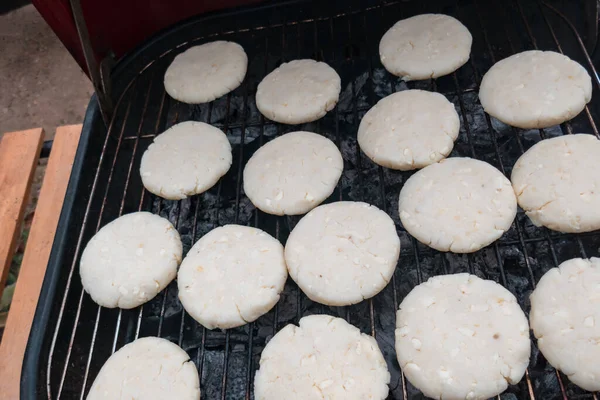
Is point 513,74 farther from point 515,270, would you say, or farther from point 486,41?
point 515,270

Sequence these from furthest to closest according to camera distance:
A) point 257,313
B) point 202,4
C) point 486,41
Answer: point 202,4 → point 486,41 → point 257,313

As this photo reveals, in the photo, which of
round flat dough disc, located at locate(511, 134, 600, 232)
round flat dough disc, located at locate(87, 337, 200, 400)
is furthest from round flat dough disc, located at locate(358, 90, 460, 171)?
round flat dough disc, located at locate(87, 337, 200, 400)

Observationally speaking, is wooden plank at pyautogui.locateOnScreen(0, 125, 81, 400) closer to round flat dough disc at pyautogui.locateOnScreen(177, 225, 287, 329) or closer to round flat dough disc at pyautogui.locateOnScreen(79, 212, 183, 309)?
round flat dough disc at pyautogui.locateOnScreen(79, 212, 183, 309)

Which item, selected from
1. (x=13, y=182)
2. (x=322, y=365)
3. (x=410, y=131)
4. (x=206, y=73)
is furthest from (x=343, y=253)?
(x=13, y=182)

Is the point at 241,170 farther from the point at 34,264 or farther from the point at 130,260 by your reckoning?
the point at 34,264

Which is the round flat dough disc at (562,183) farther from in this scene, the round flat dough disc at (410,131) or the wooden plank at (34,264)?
the wooden plank at (34,264)

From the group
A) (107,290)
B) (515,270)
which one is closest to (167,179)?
(107,290)
